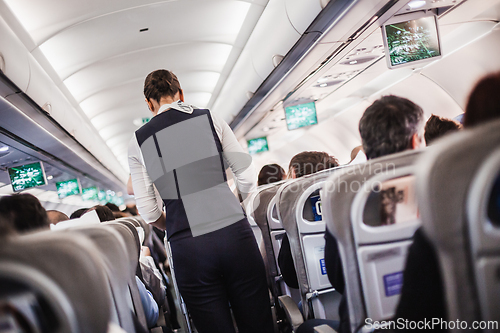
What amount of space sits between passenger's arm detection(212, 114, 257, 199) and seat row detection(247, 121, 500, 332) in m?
0.27

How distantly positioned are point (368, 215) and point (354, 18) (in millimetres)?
3937

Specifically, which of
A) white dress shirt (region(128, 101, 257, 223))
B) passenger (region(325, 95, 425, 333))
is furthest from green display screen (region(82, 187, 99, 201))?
passenger (region(325, 95, 425, 333))

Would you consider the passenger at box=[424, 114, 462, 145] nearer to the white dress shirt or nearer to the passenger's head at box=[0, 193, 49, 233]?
the white dress shirt

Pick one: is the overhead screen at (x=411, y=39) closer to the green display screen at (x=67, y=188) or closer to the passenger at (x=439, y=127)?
the passenger at (x=439, y=127)

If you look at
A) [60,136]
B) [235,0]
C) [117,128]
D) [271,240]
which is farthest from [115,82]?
[271,240]

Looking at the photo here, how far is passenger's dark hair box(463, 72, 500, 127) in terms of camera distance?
1084mm

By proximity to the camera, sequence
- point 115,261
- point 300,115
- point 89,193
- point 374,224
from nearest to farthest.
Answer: point 374,224 → point 115,261 → point 300,115 → point 89,193

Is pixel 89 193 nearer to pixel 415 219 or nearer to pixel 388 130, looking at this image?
pixel 388 130

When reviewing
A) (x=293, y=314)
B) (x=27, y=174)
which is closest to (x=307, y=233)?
(x=293, y=314)

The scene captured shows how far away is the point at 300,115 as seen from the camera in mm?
10883

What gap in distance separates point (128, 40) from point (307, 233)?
5.22 metres

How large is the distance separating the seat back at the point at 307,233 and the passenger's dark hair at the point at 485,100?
3.79ft

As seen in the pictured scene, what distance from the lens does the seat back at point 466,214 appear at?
0.89m

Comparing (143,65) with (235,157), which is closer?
(235,157)
